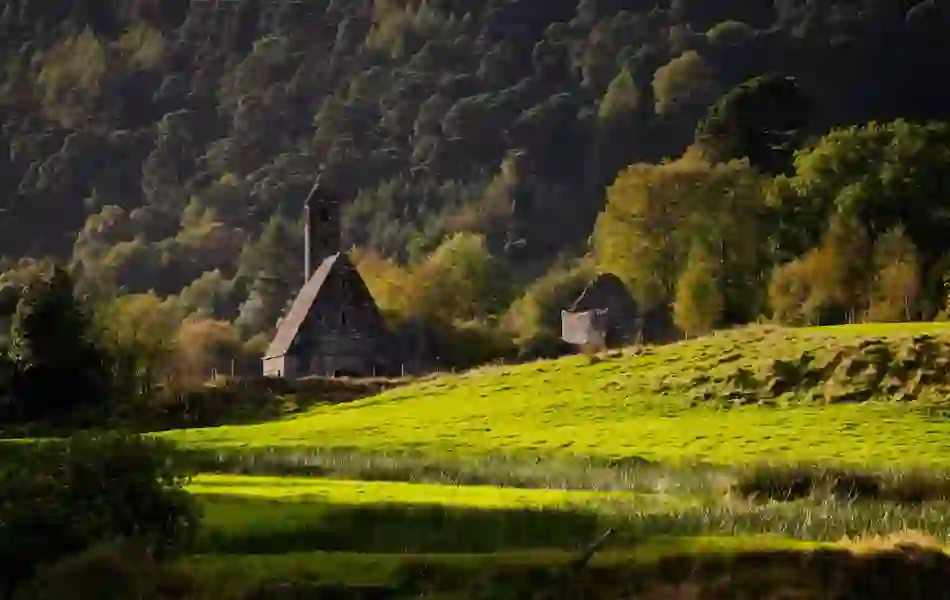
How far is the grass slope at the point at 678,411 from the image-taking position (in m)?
34.6

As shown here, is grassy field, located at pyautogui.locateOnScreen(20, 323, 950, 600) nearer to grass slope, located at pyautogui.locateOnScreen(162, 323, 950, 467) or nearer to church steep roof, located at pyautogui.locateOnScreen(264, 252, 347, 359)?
grass slope, located at pyautogui.locateOnScreen(162, 323, 950, 467)

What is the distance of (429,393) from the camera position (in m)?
49.7

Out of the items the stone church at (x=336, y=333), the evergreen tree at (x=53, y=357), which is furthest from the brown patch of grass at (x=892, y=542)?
the stone church at (x=336, y=333)

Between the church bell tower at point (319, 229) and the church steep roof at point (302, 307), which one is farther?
the church bell tower at point (319, 229)

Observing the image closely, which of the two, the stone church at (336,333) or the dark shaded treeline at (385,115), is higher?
the dark shaded treeline at (385,115)

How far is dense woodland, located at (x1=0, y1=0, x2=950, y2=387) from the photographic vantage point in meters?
74.1

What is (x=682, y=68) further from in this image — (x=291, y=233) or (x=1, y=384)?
(x=1, y=384)

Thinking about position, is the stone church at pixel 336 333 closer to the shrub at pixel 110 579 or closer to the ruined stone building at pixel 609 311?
the ruined stone building at pixel 609 311

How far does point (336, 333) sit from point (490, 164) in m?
73.0

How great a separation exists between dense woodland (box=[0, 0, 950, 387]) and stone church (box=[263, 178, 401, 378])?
20.0 ft

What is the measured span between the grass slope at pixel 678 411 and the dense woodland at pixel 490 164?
1288 centimetres

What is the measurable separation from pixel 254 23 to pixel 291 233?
6482 centimetres

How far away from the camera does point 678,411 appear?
42.1 m

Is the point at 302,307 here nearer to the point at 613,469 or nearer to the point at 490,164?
the point at 613,469
